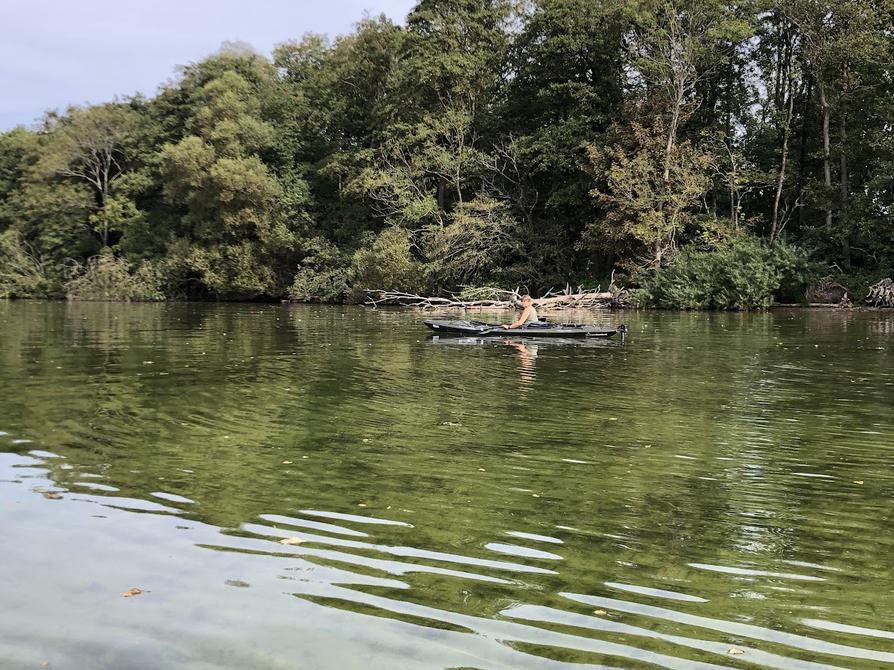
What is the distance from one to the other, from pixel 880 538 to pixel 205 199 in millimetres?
52045

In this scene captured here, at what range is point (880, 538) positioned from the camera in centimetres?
566

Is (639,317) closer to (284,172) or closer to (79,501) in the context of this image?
(79,501)

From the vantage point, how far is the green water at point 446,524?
4.06 metres

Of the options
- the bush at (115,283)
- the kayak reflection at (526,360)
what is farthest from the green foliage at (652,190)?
the bush at (115,283)

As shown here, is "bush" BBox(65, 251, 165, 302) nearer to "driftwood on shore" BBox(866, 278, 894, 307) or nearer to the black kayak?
the black kayak

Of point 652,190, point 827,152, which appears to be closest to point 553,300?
point 652,190

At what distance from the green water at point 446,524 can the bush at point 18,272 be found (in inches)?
2005

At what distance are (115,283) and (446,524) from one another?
5551cm

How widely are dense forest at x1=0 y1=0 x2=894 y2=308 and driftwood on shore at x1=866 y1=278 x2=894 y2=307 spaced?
5.16 ft

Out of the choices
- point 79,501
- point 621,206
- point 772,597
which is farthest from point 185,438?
point 621,206

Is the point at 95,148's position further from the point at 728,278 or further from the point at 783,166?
the point at 783,166

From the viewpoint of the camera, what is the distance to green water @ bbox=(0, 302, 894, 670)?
4062mm

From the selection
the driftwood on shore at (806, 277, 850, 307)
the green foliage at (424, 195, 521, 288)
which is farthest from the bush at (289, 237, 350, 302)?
the driftwood on shore at (806, 277, 850, 307)

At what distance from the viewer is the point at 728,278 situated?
3581 centimetres
